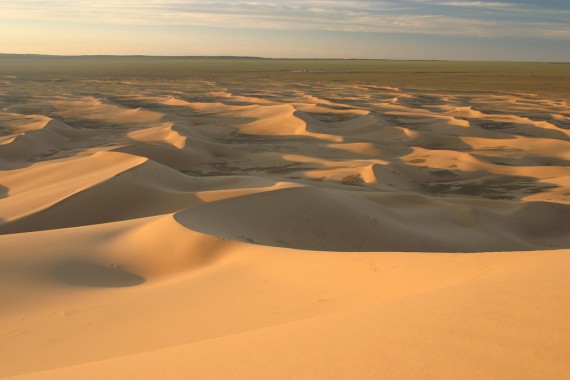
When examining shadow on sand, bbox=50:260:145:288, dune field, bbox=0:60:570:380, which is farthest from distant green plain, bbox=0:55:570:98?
shadow on sand, bbox=50:260:145:288

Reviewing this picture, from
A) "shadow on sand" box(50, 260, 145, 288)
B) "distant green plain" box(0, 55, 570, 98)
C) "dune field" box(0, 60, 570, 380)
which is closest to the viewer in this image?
"dune field" box(0, 60, 570, 380)

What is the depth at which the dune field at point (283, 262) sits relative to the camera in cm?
302

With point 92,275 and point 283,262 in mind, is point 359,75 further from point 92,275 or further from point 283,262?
point 92,275

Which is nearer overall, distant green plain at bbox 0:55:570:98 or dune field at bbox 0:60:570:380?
dune field at bbox 0:60:570:380

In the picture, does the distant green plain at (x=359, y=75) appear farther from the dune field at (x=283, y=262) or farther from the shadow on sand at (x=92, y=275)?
the shadow on sand at (x=92, y=275)

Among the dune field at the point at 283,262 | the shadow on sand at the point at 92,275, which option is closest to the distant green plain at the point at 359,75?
the dune field at the point at 283,262

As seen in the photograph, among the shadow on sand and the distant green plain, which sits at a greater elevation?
the shadow on sand

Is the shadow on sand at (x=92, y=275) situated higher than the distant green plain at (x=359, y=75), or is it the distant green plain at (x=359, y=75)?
the shadow on sand at (x=92, y=275)

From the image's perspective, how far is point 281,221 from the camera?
9.29 metres

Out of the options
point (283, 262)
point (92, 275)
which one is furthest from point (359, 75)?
point (92, 275)

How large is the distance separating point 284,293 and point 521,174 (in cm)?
1296

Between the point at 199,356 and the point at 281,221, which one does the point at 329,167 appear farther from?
the point at 199,356

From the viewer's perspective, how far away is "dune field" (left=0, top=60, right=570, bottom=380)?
3.02 m

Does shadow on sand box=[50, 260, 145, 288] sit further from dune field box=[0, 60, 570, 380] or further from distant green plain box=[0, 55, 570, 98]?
distant green plain box=[0, 55, 570, 98]
